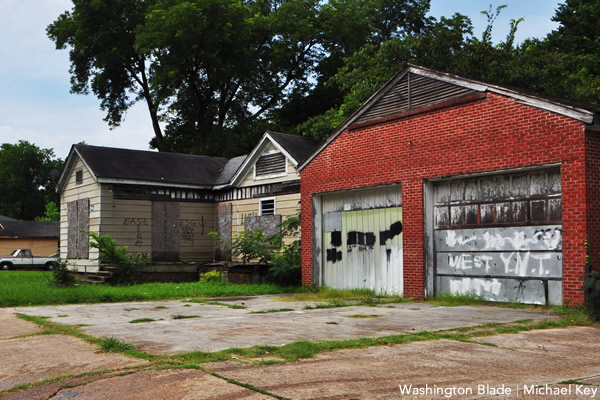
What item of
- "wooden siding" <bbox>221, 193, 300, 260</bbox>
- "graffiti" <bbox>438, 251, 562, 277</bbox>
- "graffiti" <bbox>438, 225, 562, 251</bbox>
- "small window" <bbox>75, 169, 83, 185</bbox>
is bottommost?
"graffiti" <bbox>438, 251, 562, 277</bbox>

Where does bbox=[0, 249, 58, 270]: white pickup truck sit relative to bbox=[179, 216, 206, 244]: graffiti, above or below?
below

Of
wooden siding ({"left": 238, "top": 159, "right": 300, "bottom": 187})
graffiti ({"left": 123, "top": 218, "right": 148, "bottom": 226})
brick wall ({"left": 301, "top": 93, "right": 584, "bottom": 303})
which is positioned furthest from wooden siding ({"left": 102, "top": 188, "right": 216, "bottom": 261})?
brick wall ({"left": 301, "top": 93, "right": 584, "bottom": 303})

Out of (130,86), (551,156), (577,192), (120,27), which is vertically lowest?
(577,192)

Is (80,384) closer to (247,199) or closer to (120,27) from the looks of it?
(247,199)

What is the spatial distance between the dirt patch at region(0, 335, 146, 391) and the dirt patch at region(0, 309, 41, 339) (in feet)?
2.82

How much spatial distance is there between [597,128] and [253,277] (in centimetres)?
1121

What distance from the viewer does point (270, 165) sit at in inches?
861

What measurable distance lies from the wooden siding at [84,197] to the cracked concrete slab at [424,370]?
55.7ft

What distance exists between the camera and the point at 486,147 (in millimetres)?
12602

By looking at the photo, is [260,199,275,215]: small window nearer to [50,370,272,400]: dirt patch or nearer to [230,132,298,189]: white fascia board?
[230,132,298,189]: white fascia board

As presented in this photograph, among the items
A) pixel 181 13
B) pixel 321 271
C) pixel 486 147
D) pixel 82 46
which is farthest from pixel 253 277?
pixel 82 46

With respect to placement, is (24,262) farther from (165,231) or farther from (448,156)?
(448,156)

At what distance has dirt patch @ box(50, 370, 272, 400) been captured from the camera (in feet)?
16.6

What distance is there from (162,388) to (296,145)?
16792mm
